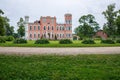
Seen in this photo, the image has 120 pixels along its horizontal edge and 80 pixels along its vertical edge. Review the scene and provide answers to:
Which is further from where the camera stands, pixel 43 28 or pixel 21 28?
pixel 21 28

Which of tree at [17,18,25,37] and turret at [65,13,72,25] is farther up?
turret at [65,13,72,25]

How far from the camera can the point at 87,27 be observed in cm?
8456

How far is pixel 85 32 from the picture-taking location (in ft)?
279

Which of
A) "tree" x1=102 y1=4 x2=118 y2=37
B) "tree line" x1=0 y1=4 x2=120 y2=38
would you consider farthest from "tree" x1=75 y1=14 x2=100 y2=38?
"tree" x1=102 y1=4 x2=118 y2=37

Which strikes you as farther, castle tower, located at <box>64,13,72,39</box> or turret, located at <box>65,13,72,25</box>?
castle tower, located at <box>64,13,72,39</box>

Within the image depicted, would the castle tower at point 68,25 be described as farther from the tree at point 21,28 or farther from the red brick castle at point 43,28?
the tree at point 21,28

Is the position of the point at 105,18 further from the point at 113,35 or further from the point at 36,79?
the point at 36,79

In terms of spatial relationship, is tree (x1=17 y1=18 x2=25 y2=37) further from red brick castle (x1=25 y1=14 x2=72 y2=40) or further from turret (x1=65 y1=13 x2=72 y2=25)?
turret (x1=65 y1=13 x2=72 y2=25)

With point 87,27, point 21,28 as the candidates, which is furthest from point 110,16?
point 21,28

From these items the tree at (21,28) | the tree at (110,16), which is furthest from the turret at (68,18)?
the tree at (110,16)

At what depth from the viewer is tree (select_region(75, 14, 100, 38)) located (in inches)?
3328

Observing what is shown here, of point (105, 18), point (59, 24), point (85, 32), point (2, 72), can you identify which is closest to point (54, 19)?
point (59, 24)

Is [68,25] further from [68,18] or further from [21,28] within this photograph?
[21,28]

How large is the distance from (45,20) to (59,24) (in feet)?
21.2
